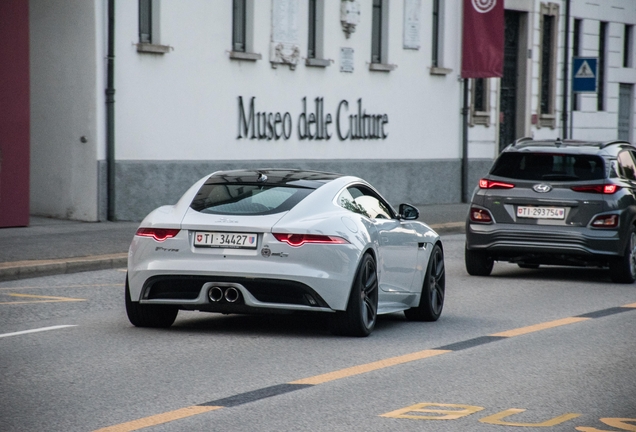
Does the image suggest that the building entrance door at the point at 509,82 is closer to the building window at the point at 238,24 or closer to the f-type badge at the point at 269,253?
the building window at the point at 238,24

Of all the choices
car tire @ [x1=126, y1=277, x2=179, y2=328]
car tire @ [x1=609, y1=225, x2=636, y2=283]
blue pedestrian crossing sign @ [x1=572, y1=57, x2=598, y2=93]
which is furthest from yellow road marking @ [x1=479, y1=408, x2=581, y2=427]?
blue pedestrian crossing sign @ [x1=572, y1=57, x2=598, y2=93]

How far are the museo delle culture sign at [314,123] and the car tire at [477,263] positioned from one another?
9.81 m

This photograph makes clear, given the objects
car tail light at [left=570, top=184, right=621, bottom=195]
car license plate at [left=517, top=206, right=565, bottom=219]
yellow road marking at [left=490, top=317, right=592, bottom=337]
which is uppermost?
car tail light at [left=570, top=184, right=621, bottom=195]

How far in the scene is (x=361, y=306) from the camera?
10.2 m

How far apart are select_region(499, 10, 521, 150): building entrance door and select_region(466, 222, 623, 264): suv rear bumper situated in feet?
64.1

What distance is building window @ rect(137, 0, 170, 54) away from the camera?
23.1m

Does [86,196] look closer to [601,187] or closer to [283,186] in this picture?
[601,187]

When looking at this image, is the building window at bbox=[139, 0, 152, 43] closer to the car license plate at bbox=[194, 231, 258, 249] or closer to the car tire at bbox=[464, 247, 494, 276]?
the car tire at bbox=[464, 247, 494, 276]

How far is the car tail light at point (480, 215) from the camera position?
15773 mm

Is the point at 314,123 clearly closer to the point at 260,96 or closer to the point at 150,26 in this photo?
the point at 260,96

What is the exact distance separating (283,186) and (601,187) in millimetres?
6114

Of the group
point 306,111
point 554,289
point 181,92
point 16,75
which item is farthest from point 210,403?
point 306,111

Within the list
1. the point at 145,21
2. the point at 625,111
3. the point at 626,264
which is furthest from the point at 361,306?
the point at 625,111

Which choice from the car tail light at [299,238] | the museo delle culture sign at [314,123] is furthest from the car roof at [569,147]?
the museo delle culture sign at [314,123]
